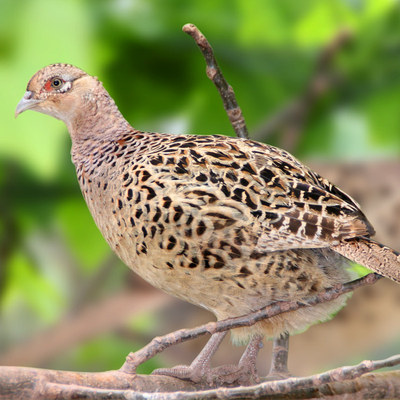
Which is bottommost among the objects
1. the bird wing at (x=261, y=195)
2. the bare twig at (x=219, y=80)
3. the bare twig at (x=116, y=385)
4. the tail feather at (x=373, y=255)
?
the bare twig at (x=116, y=385)

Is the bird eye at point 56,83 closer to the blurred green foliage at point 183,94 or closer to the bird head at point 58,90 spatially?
the bird head at point 58,90

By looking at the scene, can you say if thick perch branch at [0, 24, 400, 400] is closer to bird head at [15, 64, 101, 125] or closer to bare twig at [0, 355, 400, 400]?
bare twig at [0, 355, 400, 400]

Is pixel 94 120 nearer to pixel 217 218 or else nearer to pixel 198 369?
pixel 217 218

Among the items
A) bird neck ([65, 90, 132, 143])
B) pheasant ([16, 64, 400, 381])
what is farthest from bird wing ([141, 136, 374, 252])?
bird neck ([65, 90, 132, 143])

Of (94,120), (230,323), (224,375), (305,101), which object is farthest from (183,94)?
(230,323)

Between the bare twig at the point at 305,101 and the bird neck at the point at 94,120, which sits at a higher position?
the bare twig at the point at 305,101

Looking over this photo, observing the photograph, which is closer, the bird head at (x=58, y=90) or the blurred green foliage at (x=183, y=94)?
the bird head at (x=58, y=90)

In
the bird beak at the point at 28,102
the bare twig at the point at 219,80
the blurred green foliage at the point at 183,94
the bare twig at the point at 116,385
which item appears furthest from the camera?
the blurred green foliage at the point at 183,94

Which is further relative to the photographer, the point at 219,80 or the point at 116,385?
the point at 219,80

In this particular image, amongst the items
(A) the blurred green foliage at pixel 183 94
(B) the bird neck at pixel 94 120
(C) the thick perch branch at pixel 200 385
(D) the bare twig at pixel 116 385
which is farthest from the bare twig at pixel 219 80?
(A) the blurred green foliage at pixel 183 94
